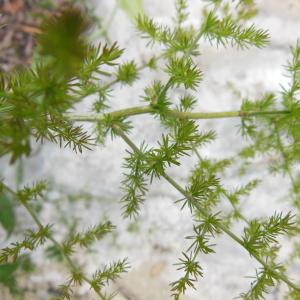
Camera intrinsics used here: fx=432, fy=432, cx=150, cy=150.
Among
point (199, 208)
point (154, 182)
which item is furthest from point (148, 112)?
point (154, 182)

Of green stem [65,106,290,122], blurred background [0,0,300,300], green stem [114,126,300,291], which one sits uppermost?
blurred background [0,0,300,300]

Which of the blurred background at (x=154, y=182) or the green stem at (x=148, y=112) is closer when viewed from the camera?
the green stem at (x=148, y=112)

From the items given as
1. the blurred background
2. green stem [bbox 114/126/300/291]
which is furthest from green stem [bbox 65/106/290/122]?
the blurred background

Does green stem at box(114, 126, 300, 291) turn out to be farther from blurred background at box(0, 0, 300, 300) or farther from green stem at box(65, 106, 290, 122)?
blurred background at box(0, 0, 300, 300)

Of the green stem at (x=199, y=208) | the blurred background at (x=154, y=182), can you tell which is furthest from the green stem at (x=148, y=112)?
the blurred background at (x=154, y=182)

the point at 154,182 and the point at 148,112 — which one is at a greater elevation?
the point at 154,182

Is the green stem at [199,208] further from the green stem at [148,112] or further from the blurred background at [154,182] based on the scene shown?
the blurred background at [154,182]

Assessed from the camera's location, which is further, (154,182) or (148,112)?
(154,182)

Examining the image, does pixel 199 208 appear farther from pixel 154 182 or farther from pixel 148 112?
pixel 154 182
